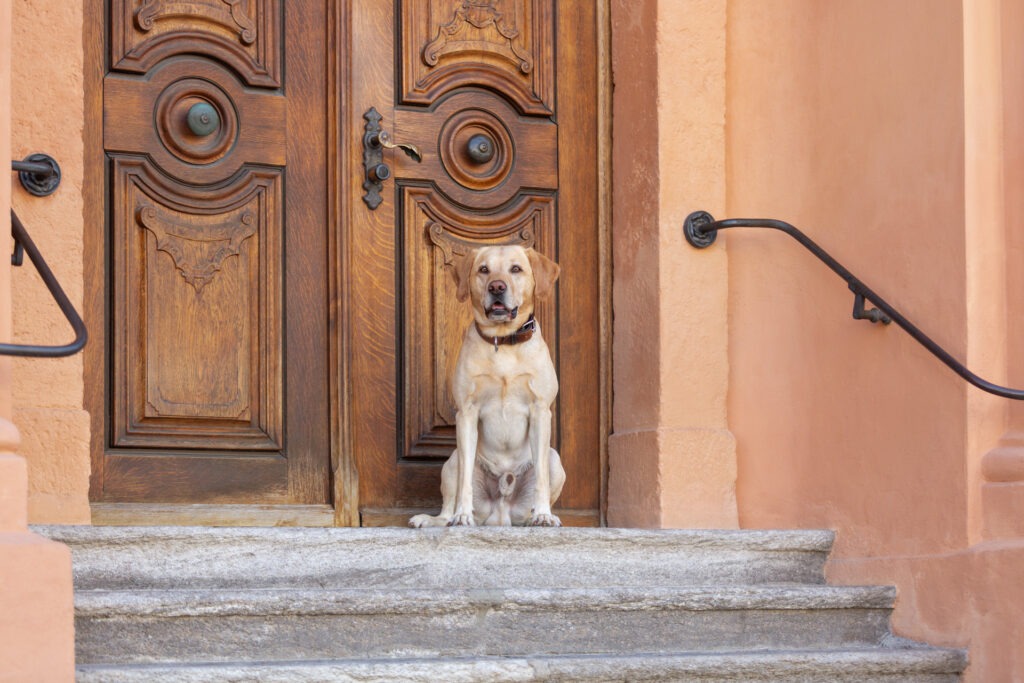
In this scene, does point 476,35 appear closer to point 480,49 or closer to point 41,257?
point 480,49

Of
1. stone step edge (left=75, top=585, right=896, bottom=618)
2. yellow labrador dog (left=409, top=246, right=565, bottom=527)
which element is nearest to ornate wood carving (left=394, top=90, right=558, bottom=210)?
yellow labrador dog (left=409, top=246, right=565, bottom=527)

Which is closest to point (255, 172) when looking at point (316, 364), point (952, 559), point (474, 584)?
point (316, 364)

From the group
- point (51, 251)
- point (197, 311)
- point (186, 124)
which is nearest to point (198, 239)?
point (197, 311)

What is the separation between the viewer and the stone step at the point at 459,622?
4.12 meters

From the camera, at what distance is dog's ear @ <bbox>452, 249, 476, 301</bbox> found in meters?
5.50

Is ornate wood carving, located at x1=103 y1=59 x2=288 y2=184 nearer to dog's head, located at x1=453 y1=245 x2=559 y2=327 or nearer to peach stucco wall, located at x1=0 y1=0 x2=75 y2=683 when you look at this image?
dog's head, located at x1=453 y1=245 x2=559 y2=327

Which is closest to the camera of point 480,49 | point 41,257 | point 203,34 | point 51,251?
point 41,257

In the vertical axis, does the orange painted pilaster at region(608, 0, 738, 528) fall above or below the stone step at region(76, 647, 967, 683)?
above

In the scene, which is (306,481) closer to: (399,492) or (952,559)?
(399,492)

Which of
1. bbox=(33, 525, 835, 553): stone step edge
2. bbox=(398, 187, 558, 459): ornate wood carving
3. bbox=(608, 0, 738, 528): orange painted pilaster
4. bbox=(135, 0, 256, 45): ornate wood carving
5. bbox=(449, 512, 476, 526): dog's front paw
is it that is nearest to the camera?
bbox=(33, 525, 835, 553): stone step edge

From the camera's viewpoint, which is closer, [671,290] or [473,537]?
[473,537]

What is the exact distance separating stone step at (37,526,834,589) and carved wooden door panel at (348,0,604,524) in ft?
3.47

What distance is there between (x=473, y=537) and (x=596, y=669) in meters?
0.64

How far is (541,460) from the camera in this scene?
548 cm
